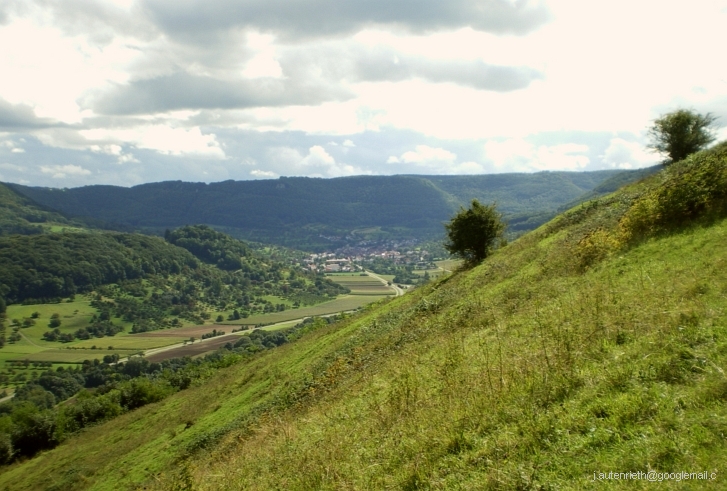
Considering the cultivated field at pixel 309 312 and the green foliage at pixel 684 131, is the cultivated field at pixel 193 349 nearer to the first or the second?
the cultivated field at pixel 309 312

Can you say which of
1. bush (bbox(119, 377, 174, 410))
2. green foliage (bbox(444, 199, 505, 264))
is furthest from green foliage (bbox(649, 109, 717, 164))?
bush (bbox(119, 377, 174, 410))

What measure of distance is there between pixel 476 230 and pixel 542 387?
29.4 metres

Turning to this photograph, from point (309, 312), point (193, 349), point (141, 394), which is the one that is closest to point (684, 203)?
point (141, 394)

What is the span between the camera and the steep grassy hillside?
19.5 ft

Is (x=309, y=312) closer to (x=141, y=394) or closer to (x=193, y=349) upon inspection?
(x=193, y=349)

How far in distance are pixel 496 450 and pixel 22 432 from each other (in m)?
53.2

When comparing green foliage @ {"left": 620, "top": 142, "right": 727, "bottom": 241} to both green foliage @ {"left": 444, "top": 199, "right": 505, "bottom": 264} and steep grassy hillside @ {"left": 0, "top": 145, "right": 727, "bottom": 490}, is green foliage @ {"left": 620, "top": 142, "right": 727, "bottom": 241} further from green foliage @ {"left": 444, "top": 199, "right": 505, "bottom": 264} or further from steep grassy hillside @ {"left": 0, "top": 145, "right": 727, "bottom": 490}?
green foliage @ {"left": 444, "top": 199, "right": 505, "bottom": 264}

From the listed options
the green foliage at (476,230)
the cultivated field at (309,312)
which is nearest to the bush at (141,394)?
the green foliage at (476,230)

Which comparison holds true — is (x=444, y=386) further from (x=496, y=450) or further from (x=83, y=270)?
(x=83, y=270)

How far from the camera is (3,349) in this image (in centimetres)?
12662

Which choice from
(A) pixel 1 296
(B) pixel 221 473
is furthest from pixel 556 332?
(A) pixel 1 296

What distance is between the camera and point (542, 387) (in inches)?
307

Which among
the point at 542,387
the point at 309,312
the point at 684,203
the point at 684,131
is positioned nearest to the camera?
the point at 542,387

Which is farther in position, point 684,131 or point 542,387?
point 684,131
